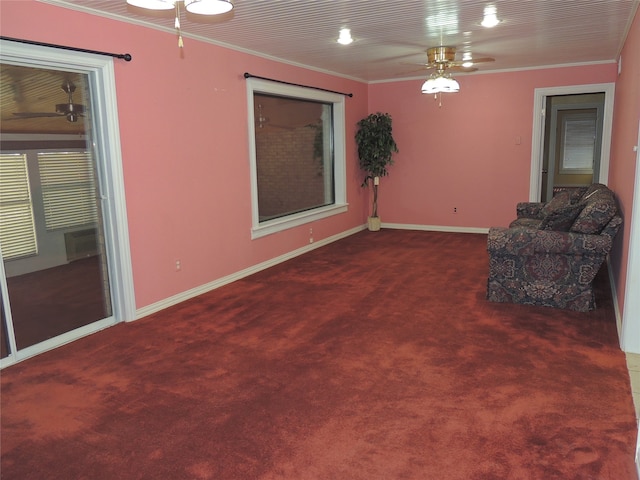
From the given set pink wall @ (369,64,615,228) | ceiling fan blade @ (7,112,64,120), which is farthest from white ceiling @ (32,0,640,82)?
pink wall @ (369,64,615,228)

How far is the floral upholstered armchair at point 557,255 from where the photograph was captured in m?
3.75

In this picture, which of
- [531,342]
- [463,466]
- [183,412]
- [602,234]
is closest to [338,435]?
[463,466]

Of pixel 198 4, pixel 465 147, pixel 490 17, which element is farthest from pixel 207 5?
pixel 465 147

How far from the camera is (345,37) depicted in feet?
14.8

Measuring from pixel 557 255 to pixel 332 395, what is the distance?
2.25 metres

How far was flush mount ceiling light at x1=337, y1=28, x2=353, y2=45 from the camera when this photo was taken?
170 inches

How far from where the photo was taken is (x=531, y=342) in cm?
338

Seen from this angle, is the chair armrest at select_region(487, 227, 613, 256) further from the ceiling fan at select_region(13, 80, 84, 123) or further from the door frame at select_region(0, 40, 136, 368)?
the ceiling fan at select_region(13, 80, 84, 123)

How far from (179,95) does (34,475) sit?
3.14 meters

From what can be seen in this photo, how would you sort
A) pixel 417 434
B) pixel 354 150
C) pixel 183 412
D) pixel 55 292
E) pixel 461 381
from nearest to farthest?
1. pixel 417 434
2. pixel 183 412
3. pixel 461 381
4. pixel 55 292
5. pixel 354 150

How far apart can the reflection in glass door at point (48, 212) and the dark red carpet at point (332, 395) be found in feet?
1.01

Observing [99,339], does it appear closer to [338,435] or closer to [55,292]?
[55,292]

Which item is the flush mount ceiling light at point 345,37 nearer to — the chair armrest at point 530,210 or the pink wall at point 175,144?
the pink wall at point 175,144

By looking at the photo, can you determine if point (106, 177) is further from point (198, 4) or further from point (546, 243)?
point (546, 243)
